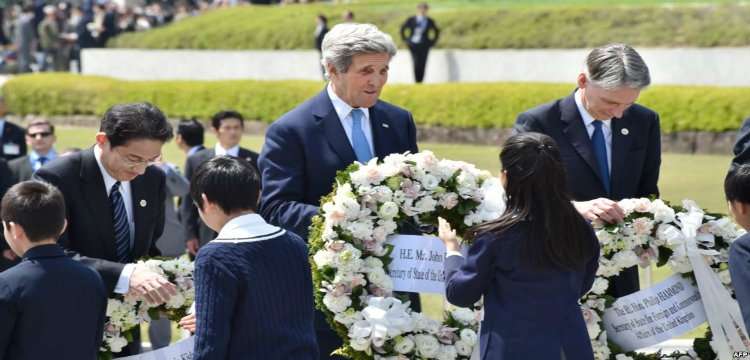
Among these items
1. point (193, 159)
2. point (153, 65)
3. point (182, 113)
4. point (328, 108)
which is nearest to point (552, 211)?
point (328, 108)

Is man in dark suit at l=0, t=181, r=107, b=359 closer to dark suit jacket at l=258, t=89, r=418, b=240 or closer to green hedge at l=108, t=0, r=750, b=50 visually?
dark suit jacket at l=258, t=89, r=418, b=240

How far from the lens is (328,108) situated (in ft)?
15.9

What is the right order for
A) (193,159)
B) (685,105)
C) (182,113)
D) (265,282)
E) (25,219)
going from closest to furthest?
(265,282) → (25,219) → (193,159) → (685,105) → (182,113)

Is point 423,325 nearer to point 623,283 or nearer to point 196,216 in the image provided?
point 623,283

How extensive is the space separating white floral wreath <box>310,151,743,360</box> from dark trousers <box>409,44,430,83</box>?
17513mm

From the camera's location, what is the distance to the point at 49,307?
12.9 feet

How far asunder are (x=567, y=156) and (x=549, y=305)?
1289mm

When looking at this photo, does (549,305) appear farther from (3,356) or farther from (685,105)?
(685,105)

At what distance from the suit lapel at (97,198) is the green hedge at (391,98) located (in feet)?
42.2

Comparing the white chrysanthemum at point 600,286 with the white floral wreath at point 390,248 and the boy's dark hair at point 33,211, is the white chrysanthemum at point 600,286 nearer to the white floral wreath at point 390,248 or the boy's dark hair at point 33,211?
the white floral wreath at point 390,248

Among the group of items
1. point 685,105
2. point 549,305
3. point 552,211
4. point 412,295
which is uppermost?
point 552,211

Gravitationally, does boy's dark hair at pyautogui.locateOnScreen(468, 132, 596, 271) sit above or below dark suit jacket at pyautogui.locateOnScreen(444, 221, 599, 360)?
above

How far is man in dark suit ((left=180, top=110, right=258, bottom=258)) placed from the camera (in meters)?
8.44

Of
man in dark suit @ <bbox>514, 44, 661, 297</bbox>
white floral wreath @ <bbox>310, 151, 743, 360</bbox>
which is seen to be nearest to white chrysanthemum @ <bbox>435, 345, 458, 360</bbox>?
white floral wreath @ <bbox>310, 151, 743, 360</bbox>
